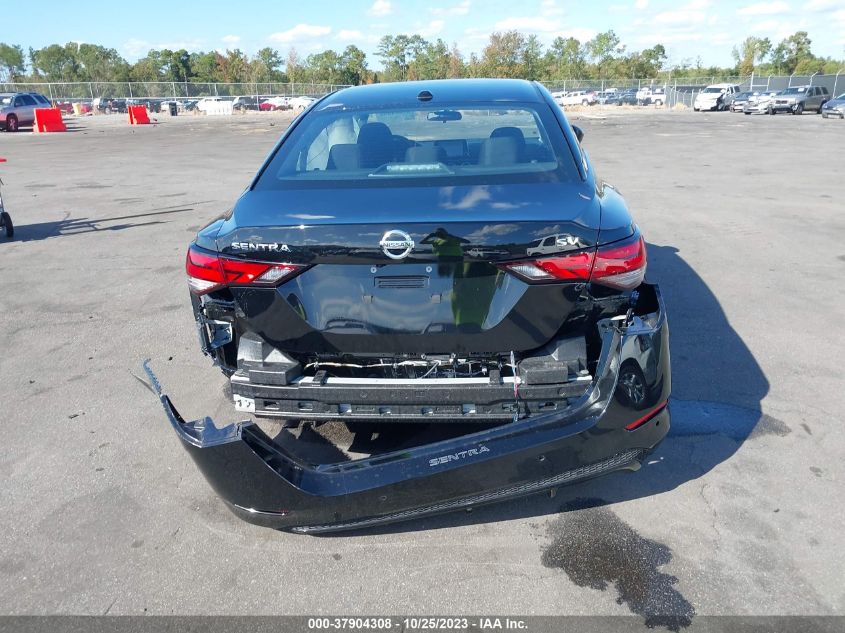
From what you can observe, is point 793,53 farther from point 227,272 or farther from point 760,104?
point 227,272

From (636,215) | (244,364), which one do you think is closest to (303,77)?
(636,215)

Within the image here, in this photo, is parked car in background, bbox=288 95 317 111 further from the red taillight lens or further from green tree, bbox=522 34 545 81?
the red taillight lens

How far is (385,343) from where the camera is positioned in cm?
274

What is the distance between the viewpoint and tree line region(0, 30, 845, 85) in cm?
9131

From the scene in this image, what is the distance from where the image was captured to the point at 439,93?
154 inches

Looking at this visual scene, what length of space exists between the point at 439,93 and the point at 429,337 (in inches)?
73.0

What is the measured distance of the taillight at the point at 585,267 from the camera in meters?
2.59

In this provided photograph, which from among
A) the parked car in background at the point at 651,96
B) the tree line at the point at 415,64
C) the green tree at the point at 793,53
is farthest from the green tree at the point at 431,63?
the green tree at the point at 793,53

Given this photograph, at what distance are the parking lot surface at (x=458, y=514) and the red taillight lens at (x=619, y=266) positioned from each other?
3.69 feet

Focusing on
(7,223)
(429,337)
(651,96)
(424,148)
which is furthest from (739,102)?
(429,337)

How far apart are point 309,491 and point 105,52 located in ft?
433

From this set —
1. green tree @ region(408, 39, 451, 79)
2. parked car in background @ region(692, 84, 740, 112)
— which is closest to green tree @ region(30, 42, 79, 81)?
green tree @ region(408, 39, 451, 79)

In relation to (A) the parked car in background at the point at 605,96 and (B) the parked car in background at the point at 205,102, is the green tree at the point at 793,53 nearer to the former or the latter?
(A) the parked car in background at the point at 605,96

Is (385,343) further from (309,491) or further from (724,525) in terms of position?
(724,525)
